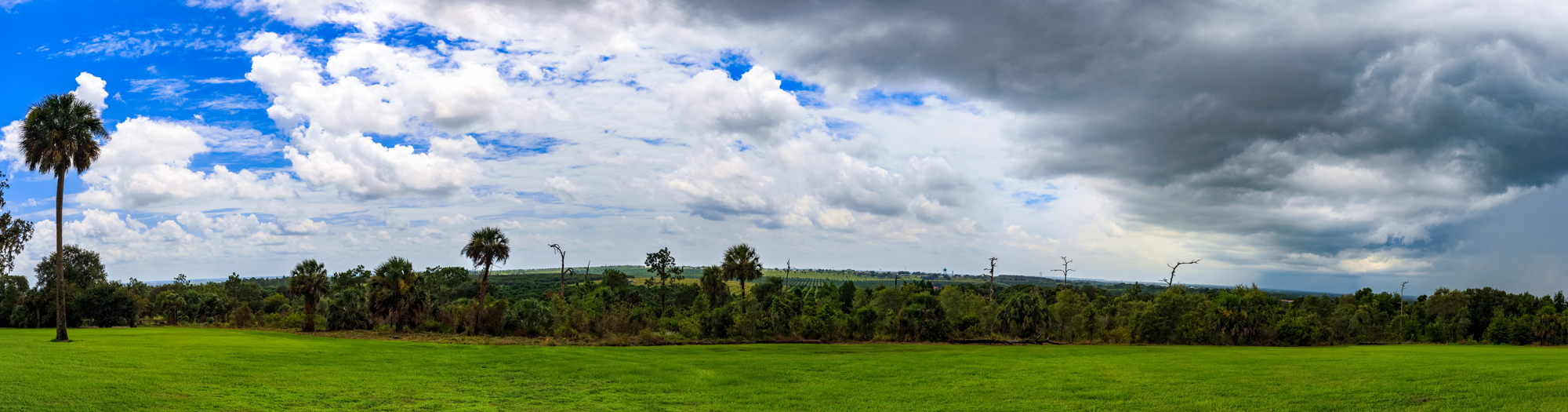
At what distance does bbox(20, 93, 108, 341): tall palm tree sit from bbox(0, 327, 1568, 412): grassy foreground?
685 cm

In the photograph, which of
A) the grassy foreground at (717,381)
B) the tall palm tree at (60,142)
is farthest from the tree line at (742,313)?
the grassy foreground at (717,381)

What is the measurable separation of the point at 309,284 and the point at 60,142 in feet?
59.1

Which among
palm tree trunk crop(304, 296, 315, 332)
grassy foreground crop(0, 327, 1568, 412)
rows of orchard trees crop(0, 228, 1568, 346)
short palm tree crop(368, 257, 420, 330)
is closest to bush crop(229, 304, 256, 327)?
rows of orchard trees crop(0, 228, 1568, 346)

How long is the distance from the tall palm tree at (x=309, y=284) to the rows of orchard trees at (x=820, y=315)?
7 cm

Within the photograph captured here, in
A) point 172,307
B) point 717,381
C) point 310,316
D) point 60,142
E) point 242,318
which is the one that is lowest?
point 172,307

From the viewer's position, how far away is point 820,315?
47625mm

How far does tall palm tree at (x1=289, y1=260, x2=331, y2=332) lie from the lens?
49156mm

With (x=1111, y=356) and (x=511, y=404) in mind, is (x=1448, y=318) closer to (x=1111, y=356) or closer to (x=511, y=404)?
(x=1111, y=356)

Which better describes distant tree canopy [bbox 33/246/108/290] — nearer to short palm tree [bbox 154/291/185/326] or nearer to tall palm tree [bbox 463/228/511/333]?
short palm tree [bbox 154/291/185/326]

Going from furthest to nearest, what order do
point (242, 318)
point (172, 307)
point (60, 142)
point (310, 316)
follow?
point (172, 307), point (242, 318), point (310, 316), point (60, 142)

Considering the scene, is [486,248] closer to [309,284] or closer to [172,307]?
[309,284]

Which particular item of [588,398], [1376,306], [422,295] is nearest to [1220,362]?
[588,398]

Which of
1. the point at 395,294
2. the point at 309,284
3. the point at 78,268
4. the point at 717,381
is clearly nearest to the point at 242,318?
the point at 309,284

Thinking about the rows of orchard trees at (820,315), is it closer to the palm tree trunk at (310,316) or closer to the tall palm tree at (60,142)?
the palm tree trunk at (310,316)
